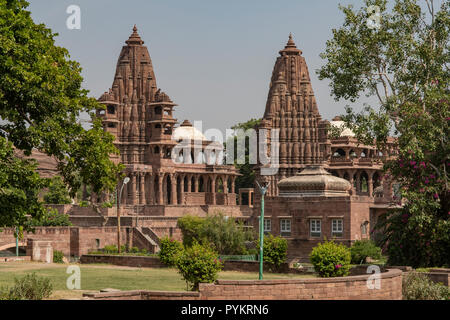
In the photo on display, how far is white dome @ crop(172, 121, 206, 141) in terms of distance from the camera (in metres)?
94.5

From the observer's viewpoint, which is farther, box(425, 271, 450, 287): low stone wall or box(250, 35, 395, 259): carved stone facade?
box(250, 35, 395, 259): carved stone facade

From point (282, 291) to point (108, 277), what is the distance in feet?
35.9

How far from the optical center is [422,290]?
79.4 feet

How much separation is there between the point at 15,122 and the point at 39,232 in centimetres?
3181

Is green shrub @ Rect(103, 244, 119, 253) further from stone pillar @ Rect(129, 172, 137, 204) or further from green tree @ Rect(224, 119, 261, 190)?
green tree @ Rect(224, 119, 261, 190)

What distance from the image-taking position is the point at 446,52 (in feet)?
99.3

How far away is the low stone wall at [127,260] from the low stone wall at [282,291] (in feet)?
51.2

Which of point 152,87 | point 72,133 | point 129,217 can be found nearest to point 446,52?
point 72,133

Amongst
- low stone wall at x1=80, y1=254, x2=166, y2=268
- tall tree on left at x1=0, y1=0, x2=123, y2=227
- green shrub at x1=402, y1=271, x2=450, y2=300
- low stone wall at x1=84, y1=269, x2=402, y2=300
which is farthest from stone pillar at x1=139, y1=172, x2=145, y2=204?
low stone wall at x1=84, y1=269, x2=402, y2=300

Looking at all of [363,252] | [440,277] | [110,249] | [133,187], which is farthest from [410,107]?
[133,187]

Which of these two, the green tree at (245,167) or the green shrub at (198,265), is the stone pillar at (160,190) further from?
the green shrub at (198,265)

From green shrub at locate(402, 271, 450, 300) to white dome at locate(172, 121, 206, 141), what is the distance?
70.0 meters

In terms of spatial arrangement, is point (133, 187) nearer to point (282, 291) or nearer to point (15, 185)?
point (15, 185)

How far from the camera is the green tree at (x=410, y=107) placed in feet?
94.2
